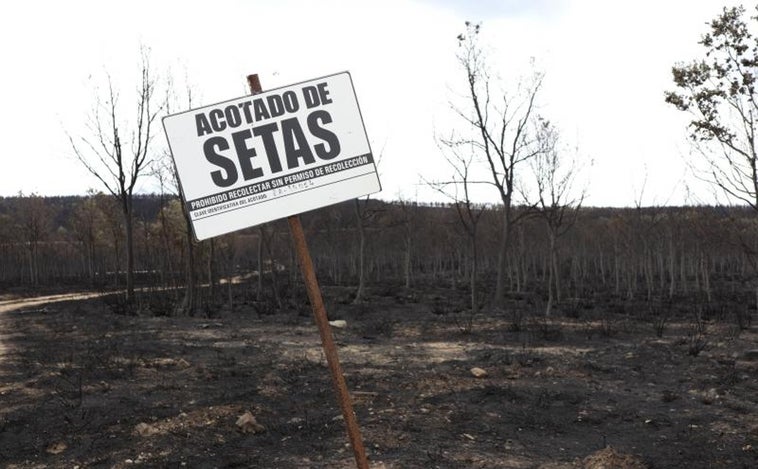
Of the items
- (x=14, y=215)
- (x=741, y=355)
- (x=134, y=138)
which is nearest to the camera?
(x=741, y=355)

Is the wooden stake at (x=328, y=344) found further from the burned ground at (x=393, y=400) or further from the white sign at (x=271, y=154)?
the burned ground at (x=393, y=400)

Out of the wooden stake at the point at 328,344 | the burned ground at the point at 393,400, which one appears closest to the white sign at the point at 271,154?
the wooden stake at the point at 328,344

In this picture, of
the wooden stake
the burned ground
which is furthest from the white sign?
the burned ground

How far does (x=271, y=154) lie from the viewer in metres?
2.51

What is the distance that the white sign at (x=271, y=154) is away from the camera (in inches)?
96.8

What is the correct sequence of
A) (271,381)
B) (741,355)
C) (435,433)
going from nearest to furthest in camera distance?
(435,433)
(271,381)
(741,355)

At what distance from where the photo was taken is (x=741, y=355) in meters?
8.91

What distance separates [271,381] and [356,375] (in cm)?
120

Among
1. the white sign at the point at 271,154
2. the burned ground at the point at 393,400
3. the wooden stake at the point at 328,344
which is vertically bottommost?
the burned ground at the point at 393,400

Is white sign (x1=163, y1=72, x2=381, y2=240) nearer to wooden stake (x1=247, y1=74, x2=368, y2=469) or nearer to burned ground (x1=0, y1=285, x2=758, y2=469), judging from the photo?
wooden stake (x1=247, y1=74, x2=368, y2=469)

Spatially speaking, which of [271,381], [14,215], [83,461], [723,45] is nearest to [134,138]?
[271,381]

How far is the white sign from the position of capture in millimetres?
2459

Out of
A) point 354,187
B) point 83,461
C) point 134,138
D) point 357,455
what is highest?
point 134,138

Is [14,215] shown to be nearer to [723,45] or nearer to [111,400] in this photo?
[111,400]
